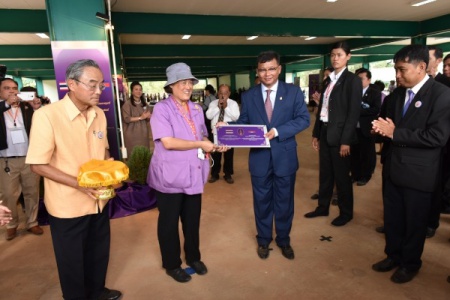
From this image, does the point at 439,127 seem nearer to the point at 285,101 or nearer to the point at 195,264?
the point at 285,101

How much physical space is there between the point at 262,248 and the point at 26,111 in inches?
113

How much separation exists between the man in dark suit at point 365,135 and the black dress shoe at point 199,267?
10.4ft

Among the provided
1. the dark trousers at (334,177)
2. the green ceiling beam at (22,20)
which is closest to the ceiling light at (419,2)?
the dark trousers at (334,177)

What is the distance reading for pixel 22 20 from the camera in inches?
274

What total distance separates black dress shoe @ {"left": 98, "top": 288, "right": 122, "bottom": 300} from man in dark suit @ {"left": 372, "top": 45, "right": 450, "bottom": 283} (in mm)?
2156

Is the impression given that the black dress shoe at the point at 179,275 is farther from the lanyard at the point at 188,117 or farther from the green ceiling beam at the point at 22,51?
the green ceiling beam at the point at 22,51

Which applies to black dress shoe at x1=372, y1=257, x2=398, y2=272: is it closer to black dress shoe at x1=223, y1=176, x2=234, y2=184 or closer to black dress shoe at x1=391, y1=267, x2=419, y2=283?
black dress shoe at x1=391, y1=267, x2=419, y2=283

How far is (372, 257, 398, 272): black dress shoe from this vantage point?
8.29 ft

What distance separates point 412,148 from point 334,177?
1.38m

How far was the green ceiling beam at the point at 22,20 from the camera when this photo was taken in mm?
6895

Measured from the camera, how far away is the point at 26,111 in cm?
328

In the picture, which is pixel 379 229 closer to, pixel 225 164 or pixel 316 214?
pixel 316 214

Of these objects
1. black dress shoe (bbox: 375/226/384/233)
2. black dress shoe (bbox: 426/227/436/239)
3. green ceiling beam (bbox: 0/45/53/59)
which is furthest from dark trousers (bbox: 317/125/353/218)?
green ceiling beam (bbox: 0/45/53/59)

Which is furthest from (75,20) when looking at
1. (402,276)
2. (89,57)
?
(402,276)
